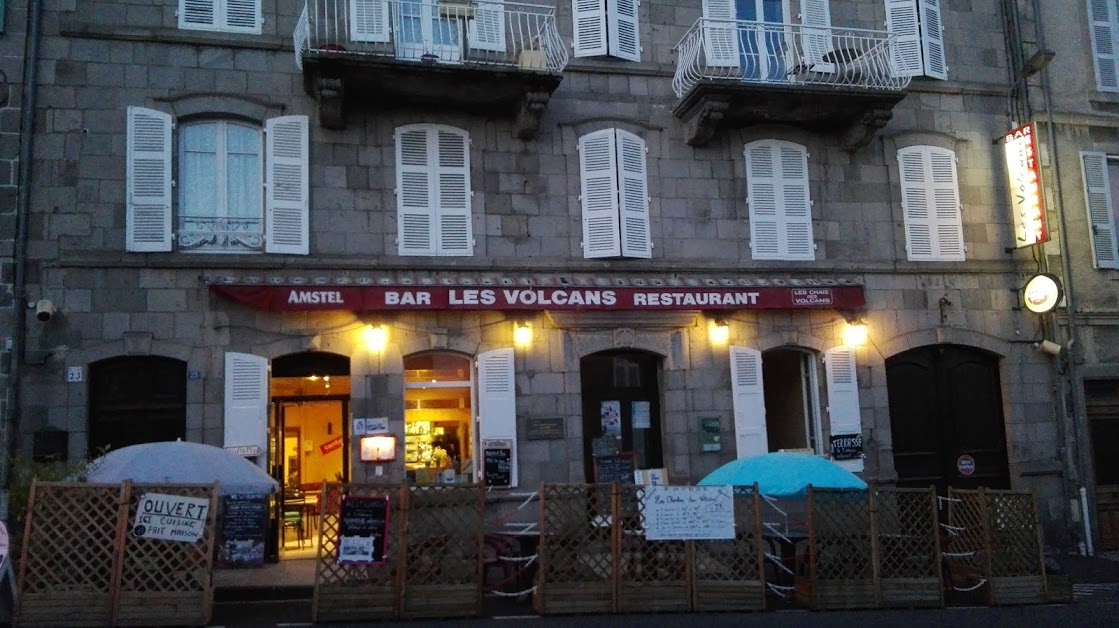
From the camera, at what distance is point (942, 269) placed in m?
14.7

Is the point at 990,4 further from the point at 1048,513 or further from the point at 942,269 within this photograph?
the point at 1048,513

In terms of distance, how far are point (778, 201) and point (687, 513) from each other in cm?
584

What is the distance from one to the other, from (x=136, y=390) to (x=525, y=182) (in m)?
5.70

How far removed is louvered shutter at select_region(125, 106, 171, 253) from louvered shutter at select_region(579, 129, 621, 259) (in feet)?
17.8

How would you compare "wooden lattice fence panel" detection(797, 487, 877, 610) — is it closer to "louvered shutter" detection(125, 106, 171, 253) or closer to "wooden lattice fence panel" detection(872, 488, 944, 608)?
"wooden lattice fence panel" detection(872, 488, 944, 608)

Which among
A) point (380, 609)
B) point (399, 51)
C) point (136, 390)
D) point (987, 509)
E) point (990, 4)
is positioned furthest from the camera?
point (990, 4)

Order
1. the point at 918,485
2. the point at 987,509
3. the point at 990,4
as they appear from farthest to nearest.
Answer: the point at 990,4, the point at 918,485, the point at 987,509

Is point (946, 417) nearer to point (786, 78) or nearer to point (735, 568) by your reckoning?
point (786, 78)

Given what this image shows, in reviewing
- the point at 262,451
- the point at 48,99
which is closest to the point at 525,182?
the point at 262,451

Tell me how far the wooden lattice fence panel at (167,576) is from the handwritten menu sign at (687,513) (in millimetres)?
4394

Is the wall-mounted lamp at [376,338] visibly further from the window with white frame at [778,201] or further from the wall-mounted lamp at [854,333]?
the wall-mounted lamp at [854,333]

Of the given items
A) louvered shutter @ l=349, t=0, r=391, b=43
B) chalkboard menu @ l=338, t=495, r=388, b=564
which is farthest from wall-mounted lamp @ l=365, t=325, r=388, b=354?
louvered shutter @ l=349, t=0, r=391, b=43

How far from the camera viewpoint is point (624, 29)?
46.0ft

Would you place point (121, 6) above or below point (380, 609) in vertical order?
above
